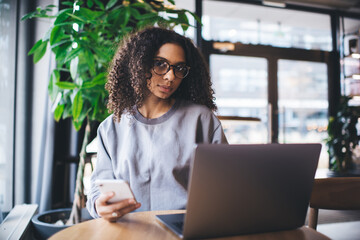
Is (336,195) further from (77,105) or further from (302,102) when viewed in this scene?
(302,102)

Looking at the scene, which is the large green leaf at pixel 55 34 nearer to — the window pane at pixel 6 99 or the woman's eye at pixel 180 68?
the window pane at pixel 6 99

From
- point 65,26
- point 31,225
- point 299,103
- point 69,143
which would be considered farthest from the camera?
point 299,103

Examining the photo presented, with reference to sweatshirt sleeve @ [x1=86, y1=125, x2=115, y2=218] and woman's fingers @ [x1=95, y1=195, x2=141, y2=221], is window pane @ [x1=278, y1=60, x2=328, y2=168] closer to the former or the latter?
sweatshirt sleeve @ [x1=86, y1=125, x2=115, y2=218]

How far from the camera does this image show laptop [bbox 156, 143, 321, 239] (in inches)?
22.7

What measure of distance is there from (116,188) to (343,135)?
4.43 metres

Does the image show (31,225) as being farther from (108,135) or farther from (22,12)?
(22,12)

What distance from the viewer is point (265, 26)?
4414 mm

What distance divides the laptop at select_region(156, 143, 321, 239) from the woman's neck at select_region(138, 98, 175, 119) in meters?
0.58

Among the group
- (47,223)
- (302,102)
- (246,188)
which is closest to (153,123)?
(246,188)

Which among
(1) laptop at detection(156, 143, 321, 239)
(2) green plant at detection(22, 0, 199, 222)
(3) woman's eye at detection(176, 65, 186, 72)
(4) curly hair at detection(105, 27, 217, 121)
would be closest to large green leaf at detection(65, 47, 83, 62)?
(2) green plant at detection(22, 0, 199, 222)

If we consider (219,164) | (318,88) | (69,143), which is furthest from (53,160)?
(318,88)

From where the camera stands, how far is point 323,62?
15.2 feet

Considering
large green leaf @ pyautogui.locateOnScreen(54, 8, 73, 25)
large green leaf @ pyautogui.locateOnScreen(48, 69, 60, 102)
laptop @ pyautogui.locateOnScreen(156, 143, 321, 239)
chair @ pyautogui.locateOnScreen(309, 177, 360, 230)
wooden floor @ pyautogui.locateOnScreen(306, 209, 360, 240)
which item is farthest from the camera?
wooden floor @ pyautogui.locateOnScreen(306, 209, 360, 240)

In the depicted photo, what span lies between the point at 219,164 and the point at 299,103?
14.2ft
